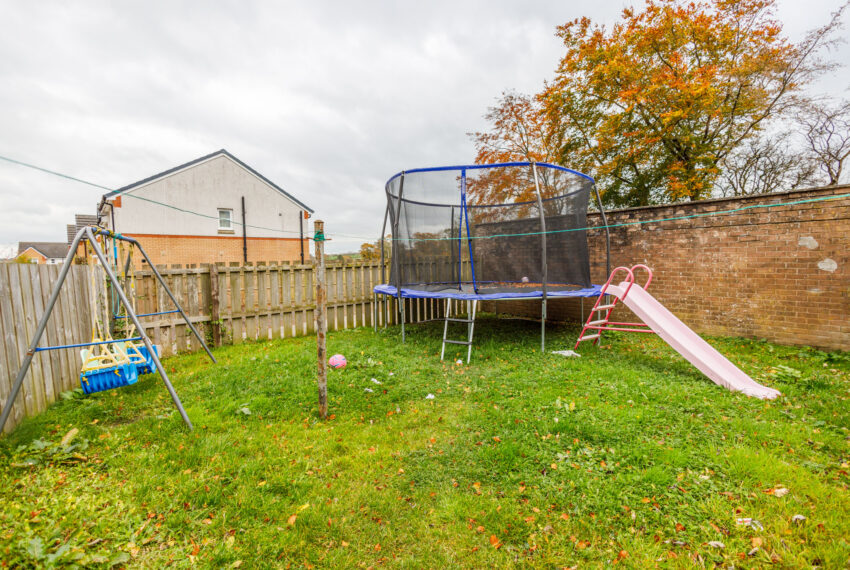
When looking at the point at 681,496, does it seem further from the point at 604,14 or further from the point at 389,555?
the point at 604,14

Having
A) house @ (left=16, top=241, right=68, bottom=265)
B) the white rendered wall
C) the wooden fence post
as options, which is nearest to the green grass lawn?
the wooden fence post

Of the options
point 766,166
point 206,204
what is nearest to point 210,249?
point 206,204

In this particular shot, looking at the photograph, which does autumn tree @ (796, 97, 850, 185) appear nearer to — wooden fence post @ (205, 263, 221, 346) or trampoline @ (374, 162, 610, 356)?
trampoline @ (374, 162, 610, 356)

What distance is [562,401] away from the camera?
323 centimetres

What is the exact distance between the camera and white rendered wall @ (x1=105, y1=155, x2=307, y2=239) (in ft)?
46.7

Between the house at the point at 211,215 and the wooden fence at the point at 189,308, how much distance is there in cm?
760

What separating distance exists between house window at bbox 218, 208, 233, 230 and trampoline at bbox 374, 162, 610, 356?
1303cm

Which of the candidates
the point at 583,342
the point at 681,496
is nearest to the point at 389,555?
the point at 681,496

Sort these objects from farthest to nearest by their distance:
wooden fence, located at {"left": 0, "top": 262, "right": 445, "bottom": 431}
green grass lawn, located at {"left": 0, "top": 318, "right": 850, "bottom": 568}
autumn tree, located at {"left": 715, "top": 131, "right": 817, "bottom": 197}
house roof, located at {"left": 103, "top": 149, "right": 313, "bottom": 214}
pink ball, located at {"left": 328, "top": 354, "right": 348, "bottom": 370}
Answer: house roof, located at {"left": 103, "top": 149, "right": 313, "bottom": 214}, autumn tree, located at {"left": 715, "top": 131, "right": 817, "bottom": 197}, pink ball, located at {"left": 328, "top": 354, "right": 348, "bottom": 370}, wooden fence, located at {"left": 0, "top": 262, "right": 445, "bottom": 431}, green grass lawn, located at {"left": 0, "top": 318, "right": 850, "bottom": 568}

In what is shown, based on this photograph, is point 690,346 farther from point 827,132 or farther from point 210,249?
point 210,249

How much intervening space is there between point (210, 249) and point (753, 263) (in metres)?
17.9

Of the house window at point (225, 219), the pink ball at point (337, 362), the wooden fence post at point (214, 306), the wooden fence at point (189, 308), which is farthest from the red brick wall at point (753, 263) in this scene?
the house window at point (225, 219)

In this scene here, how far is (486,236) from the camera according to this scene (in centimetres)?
594

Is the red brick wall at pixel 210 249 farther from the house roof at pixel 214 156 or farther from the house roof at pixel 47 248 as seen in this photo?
the house roof at pixel 47 248
